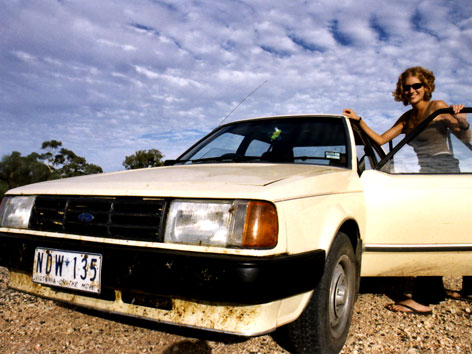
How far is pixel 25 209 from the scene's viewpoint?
2.08 metres

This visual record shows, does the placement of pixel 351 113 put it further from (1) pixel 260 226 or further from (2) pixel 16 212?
(2) pixel 16 212

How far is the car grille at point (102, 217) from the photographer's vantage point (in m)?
1.66

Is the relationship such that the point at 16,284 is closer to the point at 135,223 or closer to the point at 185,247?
the point at 135,223

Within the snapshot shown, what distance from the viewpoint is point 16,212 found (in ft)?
6.96

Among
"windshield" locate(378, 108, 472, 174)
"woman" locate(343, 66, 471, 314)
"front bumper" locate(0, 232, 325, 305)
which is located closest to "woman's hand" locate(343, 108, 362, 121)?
"woman" locate(343, 66, 471, 314)

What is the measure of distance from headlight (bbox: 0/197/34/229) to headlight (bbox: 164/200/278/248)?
3.18ft

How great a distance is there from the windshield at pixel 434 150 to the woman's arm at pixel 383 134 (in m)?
0.43

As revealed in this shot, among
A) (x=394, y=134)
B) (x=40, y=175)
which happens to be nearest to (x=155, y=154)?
(x=40, y=175)

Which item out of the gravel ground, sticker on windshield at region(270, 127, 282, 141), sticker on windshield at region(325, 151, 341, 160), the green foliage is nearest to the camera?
the gravel ground

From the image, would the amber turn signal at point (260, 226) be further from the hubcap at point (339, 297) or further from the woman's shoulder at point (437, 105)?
the woman's shoulder at point (437, 105)

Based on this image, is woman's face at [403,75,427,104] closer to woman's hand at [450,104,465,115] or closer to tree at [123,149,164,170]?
woman's hand at [450,104,465,115]

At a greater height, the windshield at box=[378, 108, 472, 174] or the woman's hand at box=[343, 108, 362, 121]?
the woman's hand at box=[343, 108, 362, 121]

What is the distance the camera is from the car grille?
1.66 m

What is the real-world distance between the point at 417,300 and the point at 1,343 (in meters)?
2.77
